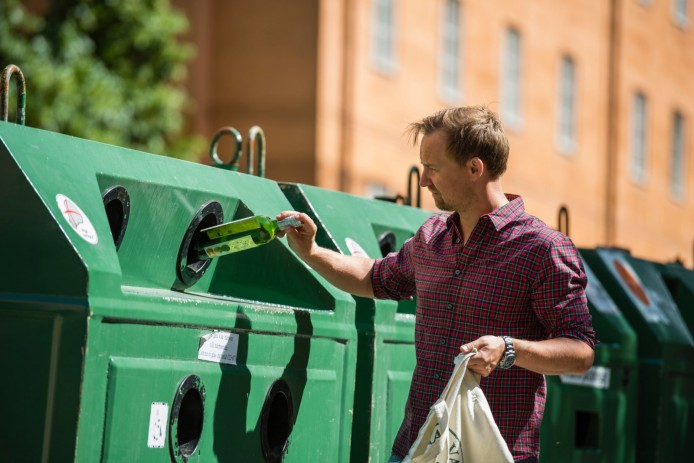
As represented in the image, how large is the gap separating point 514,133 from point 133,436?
17759 millimetres

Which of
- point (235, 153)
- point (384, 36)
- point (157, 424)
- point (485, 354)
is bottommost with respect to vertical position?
point (157, 424)

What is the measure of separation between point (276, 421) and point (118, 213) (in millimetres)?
777

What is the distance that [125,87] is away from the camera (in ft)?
44.2

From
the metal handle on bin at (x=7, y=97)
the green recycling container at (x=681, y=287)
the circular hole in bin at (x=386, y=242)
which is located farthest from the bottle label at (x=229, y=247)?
the green recycling container at (x=681, y=287)

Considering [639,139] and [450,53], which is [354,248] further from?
[639,139]

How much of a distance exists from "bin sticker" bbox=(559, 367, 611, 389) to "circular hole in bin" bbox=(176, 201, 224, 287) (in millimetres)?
1674

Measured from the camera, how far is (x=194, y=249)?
12.7ft

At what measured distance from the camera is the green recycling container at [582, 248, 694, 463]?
5488 mm

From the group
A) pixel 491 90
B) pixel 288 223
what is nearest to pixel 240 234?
pixel 288 223

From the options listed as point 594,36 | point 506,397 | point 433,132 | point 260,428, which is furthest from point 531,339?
point 594,36

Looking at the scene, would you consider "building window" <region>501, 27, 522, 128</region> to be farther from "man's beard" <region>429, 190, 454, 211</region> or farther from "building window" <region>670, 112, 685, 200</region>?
"man's beard" <region>429, 190, 454, 211</region>

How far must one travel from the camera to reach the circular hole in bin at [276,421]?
152 inches

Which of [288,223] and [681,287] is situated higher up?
[681,287]

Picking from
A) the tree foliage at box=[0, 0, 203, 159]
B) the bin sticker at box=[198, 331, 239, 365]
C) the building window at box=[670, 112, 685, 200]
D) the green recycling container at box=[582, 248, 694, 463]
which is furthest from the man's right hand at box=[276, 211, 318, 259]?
the building window at box=[670, 112, 685, 200]
